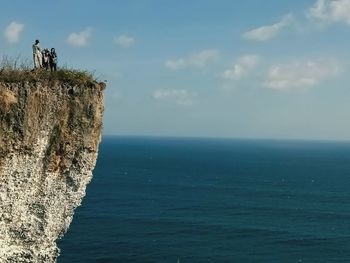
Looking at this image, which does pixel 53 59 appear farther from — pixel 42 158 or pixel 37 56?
pixel 42 158

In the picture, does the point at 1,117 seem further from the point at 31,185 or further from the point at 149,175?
the point at 149,175

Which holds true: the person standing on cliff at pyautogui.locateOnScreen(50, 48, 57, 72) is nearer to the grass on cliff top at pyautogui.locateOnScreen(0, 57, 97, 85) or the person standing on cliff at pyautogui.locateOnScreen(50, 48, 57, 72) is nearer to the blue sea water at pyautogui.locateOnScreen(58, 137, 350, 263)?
the grass on cliff top at pyautogui.locateOnScreen(0, 57, 97, 85)

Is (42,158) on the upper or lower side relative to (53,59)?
lower

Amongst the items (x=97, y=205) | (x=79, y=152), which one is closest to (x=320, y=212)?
(x=97, y=205)

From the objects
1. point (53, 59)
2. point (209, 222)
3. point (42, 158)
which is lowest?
point (209, 222)

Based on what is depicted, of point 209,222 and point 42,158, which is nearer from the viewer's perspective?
point 42,158

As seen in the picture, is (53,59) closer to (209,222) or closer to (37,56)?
(37,56)

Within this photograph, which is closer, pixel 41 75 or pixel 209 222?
pixel 41 75

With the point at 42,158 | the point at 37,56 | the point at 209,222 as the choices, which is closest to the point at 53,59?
the point at 37,56
